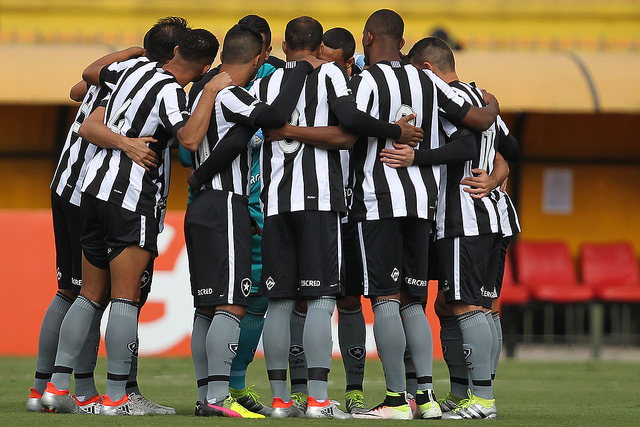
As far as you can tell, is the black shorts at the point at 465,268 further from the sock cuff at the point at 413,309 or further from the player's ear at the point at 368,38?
the player's ear at the point at 368,38

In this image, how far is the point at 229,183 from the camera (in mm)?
5441

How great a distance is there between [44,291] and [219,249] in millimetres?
5185

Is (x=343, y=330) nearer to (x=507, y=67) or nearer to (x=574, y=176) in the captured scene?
(x=507, y=67)

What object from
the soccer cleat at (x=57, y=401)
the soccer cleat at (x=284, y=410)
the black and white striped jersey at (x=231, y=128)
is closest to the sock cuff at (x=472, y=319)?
the soccer cleat at (x=284, y=410)

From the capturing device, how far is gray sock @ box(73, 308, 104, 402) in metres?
5.76

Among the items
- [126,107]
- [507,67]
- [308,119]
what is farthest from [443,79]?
[507,67]

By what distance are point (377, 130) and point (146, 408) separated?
197cm

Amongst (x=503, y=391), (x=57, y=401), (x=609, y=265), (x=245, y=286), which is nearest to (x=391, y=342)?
(x=245, y=286)

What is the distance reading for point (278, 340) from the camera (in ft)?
17.6

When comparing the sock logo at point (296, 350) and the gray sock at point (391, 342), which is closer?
the gray sock at point (391, 342)

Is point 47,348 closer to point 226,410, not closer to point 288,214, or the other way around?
point 226,410

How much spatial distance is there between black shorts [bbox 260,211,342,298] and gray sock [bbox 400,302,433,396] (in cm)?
46

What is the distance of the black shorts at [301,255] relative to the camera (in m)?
5.31

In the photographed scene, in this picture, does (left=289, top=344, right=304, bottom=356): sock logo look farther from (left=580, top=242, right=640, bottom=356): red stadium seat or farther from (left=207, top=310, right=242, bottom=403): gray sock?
(left=580, top=242, right=640, bottom=356): red stadium seat
